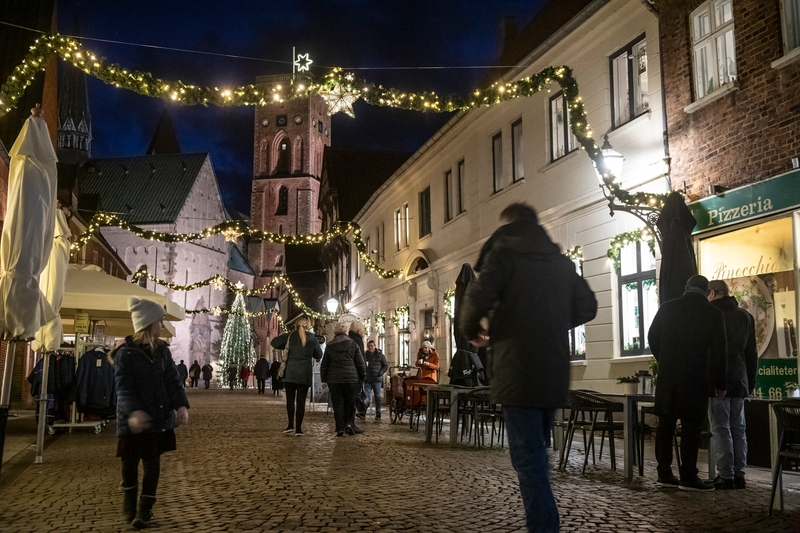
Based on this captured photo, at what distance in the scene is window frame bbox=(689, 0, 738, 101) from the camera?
38.7 feet

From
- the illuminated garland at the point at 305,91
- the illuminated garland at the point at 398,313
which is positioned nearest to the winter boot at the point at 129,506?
the illuminated garland at the point at 305,91

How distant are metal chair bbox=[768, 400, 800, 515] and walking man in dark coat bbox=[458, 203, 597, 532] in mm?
2392

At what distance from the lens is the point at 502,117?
1952cm

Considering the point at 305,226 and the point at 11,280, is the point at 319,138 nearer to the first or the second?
the point at 305,226

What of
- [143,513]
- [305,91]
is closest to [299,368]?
[305,91]

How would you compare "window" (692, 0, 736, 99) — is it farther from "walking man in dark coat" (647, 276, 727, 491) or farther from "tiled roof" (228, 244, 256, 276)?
"tiled roof" (228, 244, 256, 276)

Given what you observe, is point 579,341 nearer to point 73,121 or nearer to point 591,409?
point 591,409

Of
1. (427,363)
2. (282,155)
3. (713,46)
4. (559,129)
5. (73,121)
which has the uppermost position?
(73,121)

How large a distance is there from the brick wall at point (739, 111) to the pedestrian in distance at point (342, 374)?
5867mm

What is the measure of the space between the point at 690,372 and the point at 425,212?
19.4 m

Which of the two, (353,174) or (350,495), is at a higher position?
(353,174)

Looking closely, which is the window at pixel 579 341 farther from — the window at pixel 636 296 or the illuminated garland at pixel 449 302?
the illuminated garland at pixel 449 302

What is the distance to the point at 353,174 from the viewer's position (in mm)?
45625

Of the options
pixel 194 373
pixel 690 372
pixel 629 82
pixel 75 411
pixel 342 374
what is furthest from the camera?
pixel 194 373
